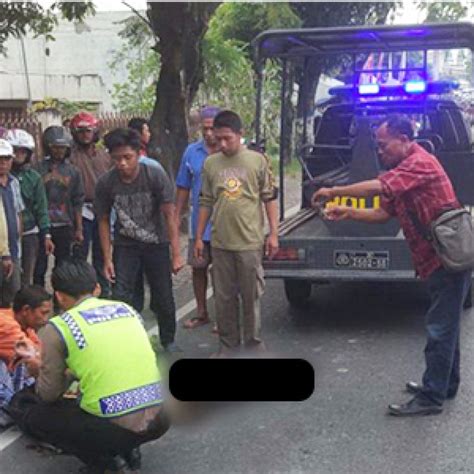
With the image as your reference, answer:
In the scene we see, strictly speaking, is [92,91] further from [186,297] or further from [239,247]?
[239,247]

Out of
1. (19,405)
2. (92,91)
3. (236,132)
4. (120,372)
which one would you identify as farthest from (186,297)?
(92,91)

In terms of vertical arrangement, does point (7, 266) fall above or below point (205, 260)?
above

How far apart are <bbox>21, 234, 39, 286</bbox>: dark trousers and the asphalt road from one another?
1201 mm

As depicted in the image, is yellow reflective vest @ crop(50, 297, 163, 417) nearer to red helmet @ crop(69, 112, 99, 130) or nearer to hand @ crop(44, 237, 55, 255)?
hand @ crop(44, 237, 55, 255)

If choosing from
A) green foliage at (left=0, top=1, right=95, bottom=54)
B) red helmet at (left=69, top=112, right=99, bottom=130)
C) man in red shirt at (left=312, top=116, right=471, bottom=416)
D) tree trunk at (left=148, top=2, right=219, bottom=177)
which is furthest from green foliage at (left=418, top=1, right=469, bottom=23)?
man in red shirt at (left=312, top=116, right=471, bottom=416)

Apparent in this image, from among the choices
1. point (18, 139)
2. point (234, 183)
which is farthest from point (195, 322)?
point (18, 139)

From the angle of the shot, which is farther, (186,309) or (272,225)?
(186,309)

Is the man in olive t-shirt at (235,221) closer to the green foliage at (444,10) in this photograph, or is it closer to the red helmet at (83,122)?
the red helmet at (83,122)

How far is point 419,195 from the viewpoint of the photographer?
471cm

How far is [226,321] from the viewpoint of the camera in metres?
5.75

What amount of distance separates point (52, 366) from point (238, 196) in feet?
7.21

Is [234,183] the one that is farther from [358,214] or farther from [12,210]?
[12,210]

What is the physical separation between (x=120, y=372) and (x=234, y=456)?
991 mm

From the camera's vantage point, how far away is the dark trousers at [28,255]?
6.44 m
